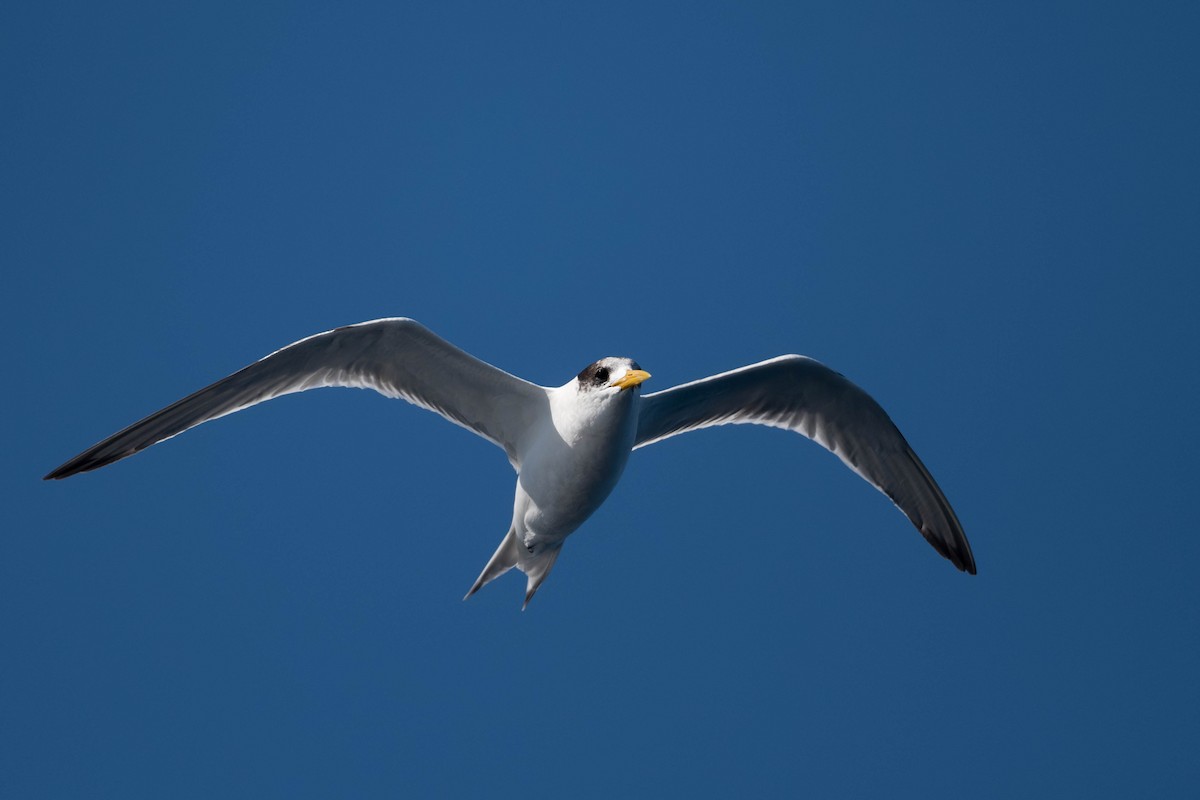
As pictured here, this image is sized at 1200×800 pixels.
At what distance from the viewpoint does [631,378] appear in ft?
26.6

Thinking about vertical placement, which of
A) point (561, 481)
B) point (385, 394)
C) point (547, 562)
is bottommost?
point (547, 562)

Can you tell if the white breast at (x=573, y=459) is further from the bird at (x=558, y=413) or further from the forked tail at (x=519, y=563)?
the forked tail at (x=519, y=563)

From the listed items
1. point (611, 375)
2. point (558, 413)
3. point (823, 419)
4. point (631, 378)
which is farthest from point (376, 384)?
point (823, 419)

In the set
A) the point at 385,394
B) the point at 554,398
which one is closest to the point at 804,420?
the point at 554,398

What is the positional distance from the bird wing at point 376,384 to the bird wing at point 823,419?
1.05 m

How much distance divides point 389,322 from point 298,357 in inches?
30.7

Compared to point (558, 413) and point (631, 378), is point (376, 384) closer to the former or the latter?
point (558, 413)

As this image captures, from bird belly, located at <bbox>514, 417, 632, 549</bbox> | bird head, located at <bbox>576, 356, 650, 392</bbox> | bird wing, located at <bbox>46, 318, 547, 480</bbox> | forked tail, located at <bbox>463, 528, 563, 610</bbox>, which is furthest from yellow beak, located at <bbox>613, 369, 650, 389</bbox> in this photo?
forked tail, located at <bbox>463, 528, 563, 610</bbox>

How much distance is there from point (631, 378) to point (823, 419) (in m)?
2.78

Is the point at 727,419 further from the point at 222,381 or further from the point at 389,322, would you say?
the point at 222,381

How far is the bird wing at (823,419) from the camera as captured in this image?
9.77m

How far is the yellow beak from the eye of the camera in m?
8.07

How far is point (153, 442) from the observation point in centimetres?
917

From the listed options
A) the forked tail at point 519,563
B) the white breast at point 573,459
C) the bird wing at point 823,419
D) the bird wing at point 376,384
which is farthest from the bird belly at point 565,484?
the bird wing at point 823,419
